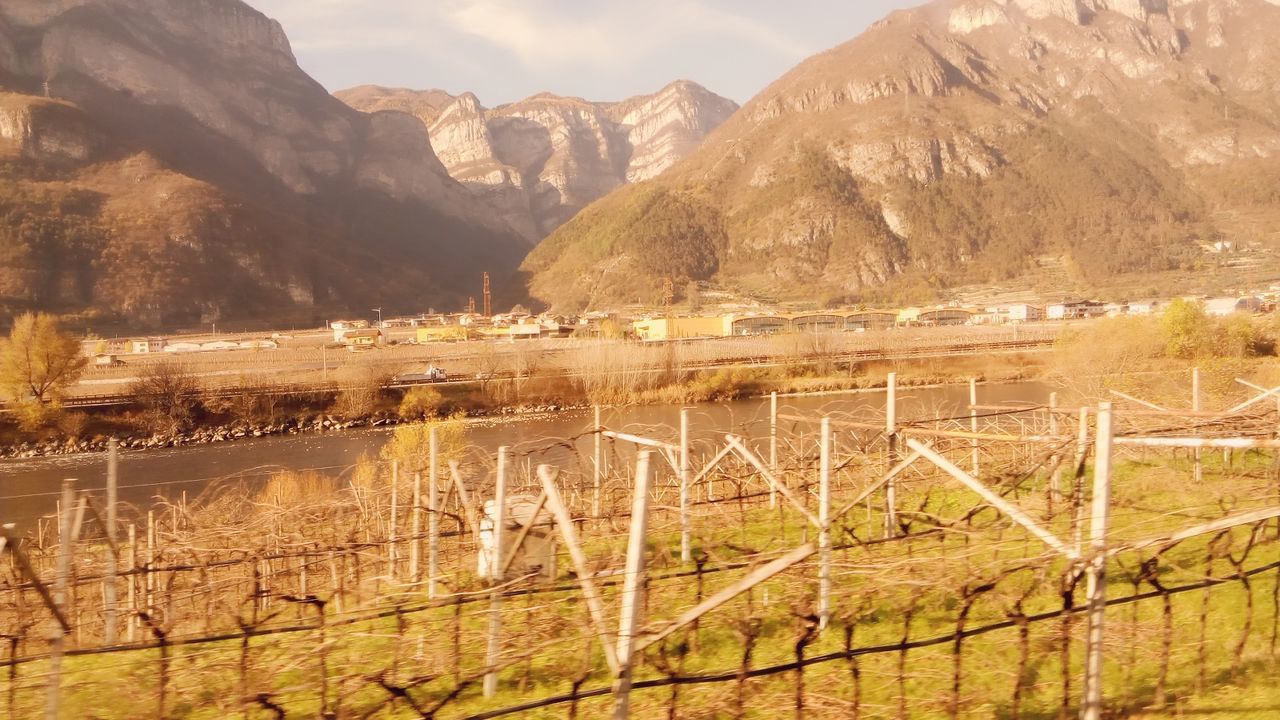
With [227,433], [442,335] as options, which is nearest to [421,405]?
[227,433]

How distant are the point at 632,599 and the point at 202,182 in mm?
123336

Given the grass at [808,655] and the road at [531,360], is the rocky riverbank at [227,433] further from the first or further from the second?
the grass at [808,655]

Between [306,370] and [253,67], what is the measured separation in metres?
143

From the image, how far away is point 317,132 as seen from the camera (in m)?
160

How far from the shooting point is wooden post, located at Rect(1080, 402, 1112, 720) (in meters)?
3.53

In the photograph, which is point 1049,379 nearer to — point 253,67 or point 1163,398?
point 1163,398

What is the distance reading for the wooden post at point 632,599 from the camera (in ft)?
9.86

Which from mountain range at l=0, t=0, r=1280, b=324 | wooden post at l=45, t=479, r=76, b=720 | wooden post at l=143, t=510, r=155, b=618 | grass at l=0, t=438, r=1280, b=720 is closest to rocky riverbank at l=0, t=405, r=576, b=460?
wooden post at l=143, t=510, r=155, b=618

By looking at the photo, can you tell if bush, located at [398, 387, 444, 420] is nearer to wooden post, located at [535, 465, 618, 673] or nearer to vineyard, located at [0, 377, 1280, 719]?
vineyard, located at [0, 377, 1280, 719]

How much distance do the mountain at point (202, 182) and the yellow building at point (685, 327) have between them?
53043 mm

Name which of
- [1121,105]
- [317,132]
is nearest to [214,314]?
[317,132]

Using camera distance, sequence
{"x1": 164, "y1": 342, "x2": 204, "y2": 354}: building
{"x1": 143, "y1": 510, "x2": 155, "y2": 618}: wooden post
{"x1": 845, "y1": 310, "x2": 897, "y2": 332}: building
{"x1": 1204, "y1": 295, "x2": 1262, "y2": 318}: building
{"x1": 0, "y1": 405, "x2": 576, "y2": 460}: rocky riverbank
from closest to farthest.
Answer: {"x1": 143, "y1": 510, "x2": 155, "y2": 618}: wooden post → {"x1": 0, "y1": 405, "x2": 576, "y2": 460}: rocky riverbank → {"x1": 1204, "y1": 295, "x2": 1262, "y2": 318}: building → {"x1": 164, "y1": 342, "x2": 204, "y2": 354}: building → {"x1": 845, "y1": 310, "x2": 897, "y2": 332}: building

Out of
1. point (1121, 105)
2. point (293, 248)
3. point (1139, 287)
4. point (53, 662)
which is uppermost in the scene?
point (1121, 105)

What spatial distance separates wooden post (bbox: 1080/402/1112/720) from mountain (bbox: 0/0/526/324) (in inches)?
3444
